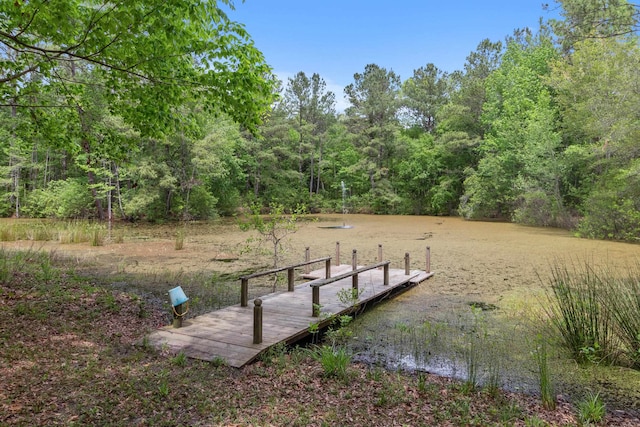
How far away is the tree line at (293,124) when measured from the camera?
496cm

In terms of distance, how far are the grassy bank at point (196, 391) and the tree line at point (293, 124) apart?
3019 mm

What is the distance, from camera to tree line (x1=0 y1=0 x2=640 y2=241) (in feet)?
16.3

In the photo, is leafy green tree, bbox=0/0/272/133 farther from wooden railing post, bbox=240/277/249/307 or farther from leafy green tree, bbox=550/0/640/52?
leafy green tree, bbox=550/0/640/52

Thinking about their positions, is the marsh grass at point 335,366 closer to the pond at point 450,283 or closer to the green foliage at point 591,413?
the pond at point 450,283

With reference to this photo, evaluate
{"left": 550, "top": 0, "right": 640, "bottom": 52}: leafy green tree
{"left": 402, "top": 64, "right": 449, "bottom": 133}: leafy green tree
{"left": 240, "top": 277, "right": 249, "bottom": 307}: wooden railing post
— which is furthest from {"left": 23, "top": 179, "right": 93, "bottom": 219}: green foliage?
{"left": 402, "top": 64, "right": 449, "bottom": 133}: leafy green tree

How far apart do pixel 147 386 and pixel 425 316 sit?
4575mm

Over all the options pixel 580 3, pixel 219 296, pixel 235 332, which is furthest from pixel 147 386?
pixel 580 3

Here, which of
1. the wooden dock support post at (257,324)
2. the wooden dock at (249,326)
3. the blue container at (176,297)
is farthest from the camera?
the blue container at (176,297)

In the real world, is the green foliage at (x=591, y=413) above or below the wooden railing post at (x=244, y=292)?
below

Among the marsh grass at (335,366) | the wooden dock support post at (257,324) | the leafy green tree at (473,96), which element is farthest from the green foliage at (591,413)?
the leafy green tree at (473,96)

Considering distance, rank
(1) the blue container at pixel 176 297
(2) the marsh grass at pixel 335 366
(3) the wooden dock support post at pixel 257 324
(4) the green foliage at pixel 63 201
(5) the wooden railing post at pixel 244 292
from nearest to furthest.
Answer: (2) the marsh grass at pixel 335 366, (3) the wooden dock support post at pixel 257 324, (1) the blue container at pixel 176 297, (5) the wooden railing post at pixel 244 292, (4) the green foliage at pixel 63 201

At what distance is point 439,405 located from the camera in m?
3.31

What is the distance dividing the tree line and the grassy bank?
302 centimetres

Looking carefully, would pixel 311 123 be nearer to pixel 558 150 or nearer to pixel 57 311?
pixel 558 150
